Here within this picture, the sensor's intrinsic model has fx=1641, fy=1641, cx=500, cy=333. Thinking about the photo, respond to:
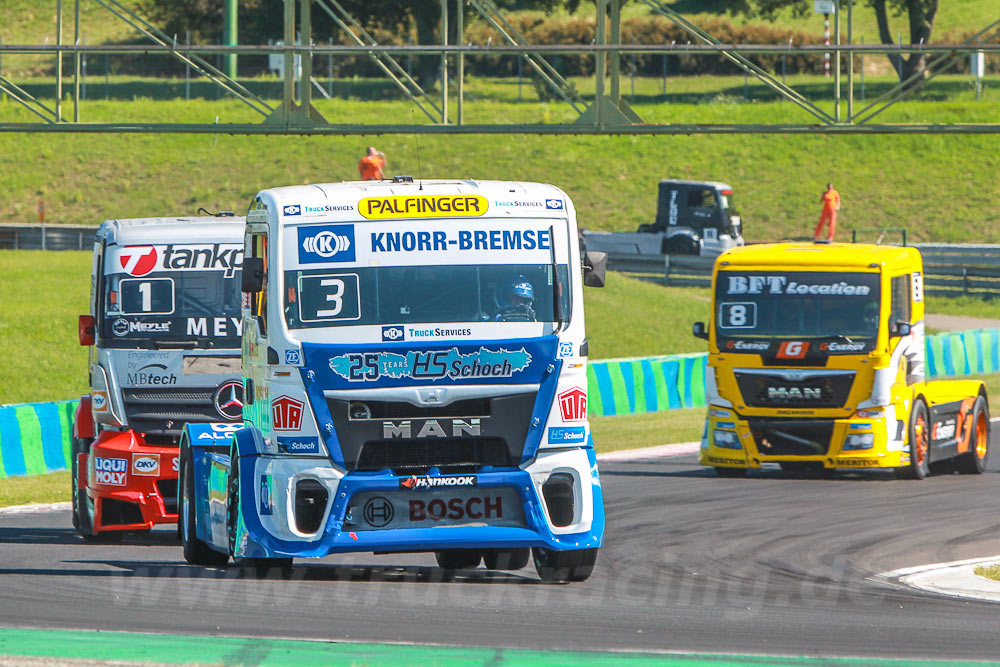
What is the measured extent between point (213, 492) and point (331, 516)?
5.83 ft

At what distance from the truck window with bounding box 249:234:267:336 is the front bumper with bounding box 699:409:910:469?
340 inches

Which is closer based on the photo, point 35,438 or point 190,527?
point 190,527

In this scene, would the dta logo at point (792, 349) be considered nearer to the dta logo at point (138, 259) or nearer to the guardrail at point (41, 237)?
the dta logo at point (138, 259)

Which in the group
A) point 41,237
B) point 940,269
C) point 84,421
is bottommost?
point 84,421

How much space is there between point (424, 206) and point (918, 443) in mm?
9411

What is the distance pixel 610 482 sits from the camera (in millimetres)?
17922

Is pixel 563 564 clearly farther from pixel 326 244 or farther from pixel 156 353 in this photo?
pixel 156 353

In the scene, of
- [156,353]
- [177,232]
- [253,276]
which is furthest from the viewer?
[177,232]

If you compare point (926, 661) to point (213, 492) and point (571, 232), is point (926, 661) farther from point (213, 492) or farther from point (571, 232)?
point (213, 492)

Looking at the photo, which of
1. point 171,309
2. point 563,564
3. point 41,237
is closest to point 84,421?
point 171,309

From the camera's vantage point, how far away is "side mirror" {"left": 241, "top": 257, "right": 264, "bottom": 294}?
10.1 metres

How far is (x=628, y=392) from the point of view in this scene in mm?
25656

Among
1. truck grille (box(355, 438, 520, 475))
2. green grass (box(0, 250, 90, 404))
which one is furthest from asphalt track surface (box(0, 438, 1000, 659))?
green grass (box(0, 250, 90, 404))

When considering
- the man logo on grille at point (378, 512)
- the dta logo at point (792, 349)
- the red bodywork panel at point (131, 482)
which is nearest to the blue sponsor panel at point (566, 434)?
the man logo on grille at point (378, 512)
